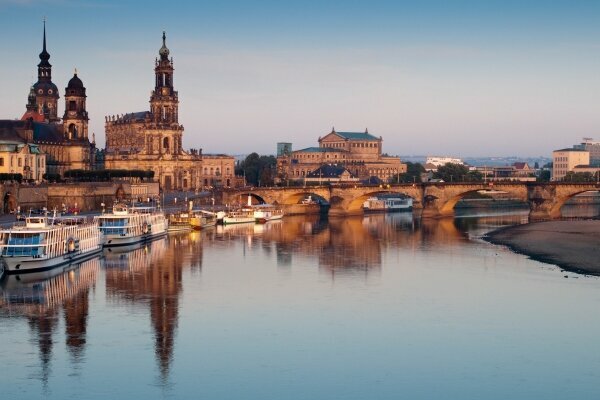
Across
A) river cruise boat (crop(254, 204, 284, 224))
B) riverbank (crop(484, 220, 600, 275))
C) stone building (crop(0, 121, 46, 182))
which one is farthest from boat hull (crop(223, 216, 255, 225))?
riverbank (crop(484, 220, 600, 275))

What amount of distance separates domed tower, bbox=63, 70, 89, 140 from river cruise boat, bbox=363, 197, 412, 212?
3883cm

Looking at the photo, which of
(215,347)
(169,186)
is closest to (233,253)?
(215,347)

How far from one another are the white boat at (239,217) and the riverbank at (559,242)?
27.6 metres

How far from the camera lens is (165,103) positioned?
442 ft

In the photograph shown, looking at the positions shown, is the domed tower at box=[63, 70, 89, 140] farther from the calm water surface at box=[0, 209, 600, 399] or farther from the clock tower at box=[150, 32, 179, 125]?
the calm water surface at box=[0, 209, 600, 399]

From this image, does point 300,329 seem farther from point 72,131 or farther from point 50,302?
point 72,131

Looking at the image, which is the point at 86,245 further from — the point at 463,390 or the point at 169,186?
the point at 169,186

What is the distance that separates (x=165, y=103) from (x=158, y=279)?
3178 inches

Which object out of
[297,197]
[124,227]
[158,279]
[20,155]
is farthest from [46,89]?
[158,279]

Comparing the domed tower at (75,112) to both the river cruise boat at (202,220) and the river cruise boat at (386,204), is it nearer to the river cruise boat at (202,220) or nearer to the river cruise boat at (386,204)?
the river cruise boat at (202,220)

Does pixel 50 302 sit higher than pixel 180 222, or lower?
lower

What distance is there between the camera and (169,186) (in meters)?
137

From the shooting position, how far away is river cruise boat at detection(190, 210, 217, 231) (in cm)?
9502

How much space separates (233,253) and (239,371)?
3774 cm
